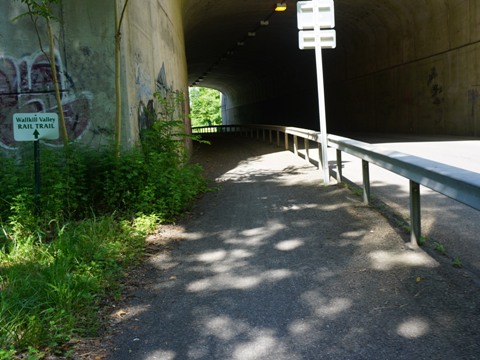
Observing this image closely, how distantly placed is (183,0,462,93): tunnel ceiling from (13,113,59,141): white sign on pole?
41.8 feet

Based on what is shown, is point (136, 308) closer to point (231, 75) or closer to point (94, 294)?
point (94, 294)

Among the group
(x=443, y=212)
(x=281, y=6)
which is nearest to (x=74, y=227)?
(x=443, y=212)

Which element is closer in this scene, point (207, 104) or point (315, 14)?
point (315, 14)

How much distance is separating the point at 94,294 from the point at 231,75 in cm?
4505

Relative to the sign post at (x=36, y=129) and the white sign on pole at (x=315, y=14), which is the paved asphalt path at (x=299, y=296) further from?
the white sign on pole at (x=315, y=14)

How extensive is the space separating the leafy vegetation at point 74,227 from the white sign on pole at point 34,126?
0.57m

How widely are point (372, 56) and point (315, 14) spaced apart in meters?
18.1

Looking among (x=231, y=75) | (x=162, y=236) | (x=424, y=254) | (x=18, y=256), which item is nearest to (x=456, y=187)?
(x=424, y=254)

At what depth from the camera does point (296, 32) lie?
27.6 m

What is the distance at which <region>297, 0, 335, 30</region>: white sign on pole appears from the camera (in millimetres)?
8164

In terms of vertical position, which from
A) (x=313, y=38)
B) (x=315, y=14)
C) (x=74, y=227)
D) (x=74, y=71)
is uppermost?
(x=315, y=14)

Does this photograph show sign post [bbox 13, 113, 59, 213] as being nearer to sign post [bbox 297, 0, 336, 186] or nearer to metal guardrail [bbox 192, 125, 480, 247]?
metal guardrail [bbox 192, 125, 480, 247]

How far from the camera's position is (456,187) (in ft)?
12.6

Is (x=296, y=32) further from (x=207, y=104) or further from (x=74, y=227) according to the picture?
(x=207, y=104)
